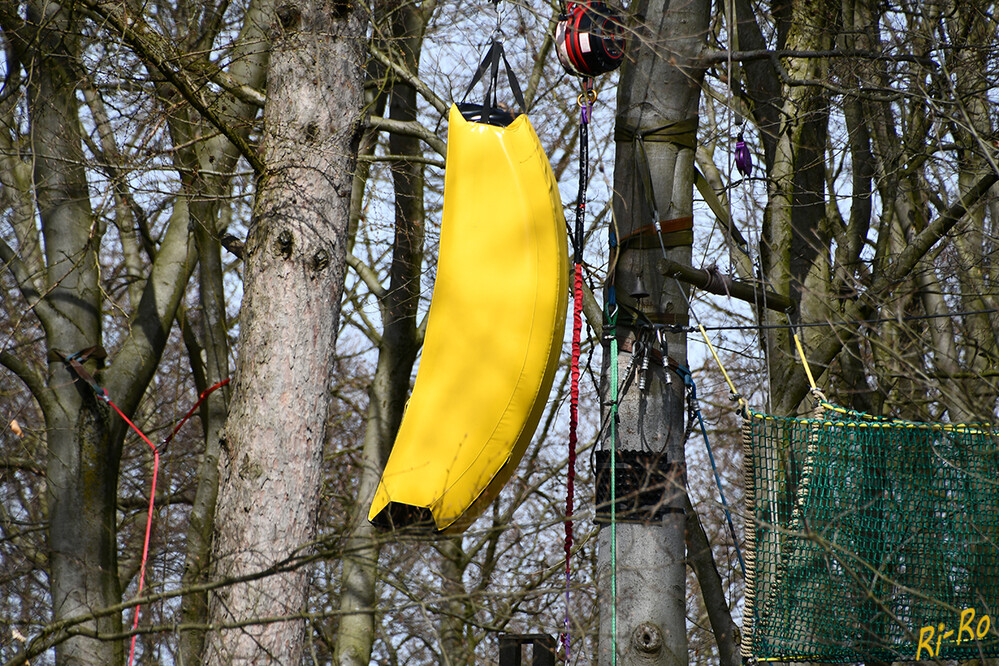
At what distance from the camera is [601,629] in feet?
13.0

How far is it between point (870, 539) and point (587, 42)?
2.19m

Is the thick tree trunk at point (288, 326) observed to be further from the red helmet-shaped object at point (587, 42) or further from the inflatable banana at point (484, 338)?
the red helmet-shaped object at point (587, 42)

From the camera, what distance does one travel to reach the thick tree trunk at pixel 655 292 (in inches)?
149

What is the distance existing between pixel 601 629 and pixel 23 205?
5379mm

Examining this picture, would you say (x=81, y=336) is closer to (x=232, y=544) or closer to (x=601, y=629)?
(x=232, y=544)

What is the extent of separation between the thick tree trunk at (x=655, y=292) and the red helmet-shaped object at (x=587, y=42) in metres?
0.13

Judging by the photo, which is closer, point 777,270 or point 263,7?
point 263,7

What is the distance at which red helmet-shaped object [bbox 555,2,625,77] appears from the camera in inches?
155

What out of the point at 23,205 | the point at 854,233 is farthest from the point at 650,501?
the point at 23,205

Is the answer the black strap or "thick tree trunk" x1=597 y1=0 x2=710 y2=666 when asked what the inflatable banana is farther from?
"thick tree trunk" x1=597 y1=0 x2=710 y2=666
